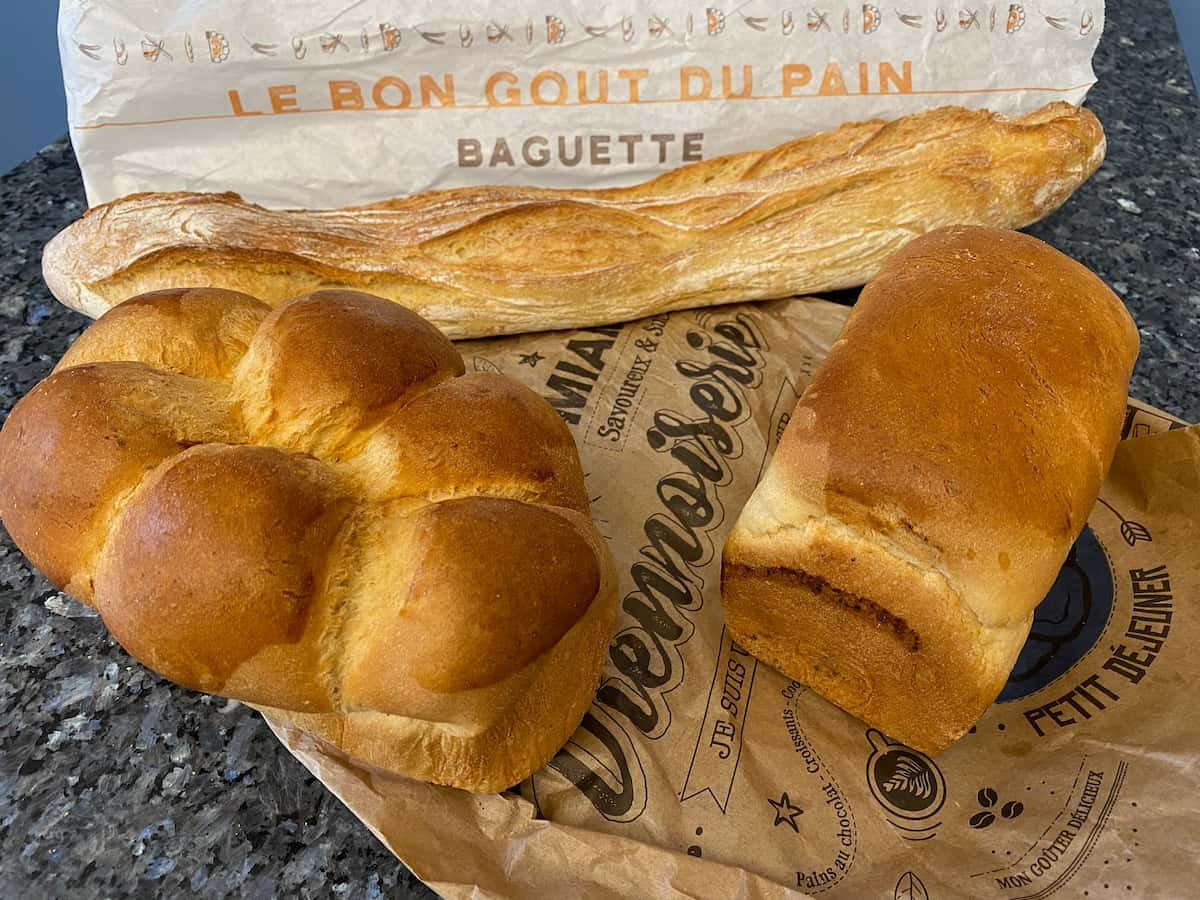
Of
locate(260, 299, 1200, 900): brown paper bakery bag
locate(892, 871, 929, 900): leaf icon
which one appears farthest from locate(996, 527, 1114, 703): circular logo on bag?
locate(892, 871, 929, 900): leaf icon

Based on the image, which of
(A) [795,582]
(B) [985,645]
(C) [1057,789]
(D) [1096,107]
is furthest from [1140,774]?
(D) [1096,107]

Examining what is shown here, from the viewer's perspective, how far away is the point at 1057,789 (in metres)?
0.86

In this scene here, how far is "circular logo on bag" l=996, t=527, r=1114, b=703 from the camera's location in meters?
0.96

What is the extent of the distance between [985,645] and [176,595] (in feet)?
2.30

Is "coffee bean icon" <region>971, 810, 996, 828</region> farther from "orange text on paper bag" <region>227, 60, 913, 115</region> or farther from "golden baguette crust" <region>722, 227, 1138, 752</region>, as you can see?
"orange text on paper bag" <region>227, 60, 913, 115</region>

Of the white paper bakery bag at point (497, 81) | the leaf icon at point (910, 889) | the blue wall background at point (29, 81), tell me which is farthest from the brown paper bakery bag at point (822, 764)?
the blue wall background at point (29, 81)

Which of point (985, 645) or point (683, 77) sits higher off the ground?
point (683, 77)

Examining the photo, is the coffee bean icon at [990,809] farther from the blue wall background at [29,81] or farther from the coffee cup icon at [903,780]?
the blue wall background at [29,81]

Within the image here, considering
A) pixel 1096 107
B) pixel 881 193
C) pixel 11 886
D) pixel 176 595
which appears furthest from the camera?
pixel 1096 107

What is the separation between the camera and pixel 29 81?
204cm

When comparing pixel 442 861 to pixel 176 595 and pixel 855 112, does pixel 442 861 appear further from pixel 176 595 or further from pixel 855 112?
pixel 855 112

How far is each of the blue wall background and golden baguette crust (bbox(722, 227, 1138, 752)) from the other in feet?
5.81

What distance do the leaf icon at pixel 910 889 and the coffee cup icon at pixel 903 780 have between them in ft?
0.20

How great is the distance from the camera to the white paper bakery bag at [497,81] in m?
1.27
